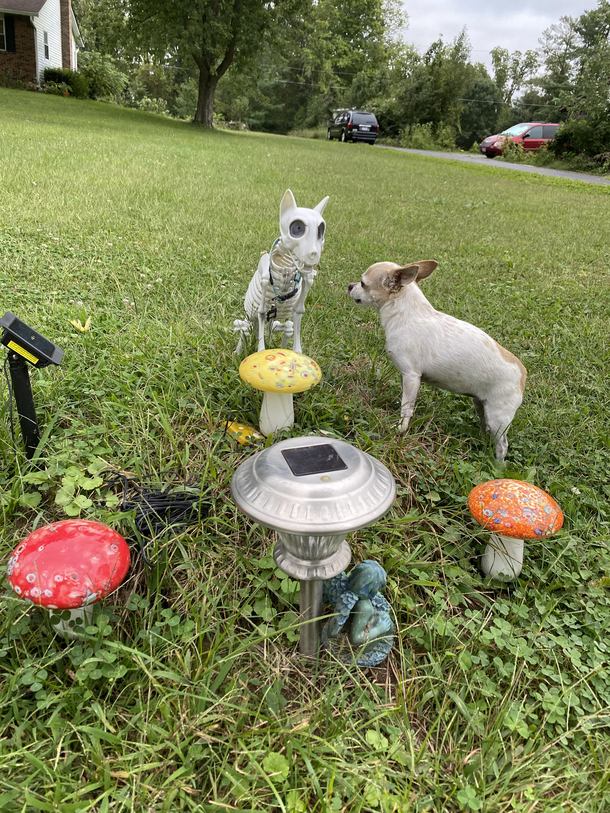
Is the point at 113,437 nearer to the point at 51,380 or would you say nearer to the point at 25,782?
the point at 51,380

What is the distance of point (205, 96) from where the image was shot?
75.7 ft

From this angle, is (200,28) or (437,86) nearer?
(200,28)

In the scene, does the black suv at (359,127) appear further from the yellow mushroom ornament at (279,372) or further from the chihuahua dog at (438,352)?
the yellow mushroom ornament at (279,372)

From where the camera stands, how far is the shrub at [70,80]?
24.3 metres

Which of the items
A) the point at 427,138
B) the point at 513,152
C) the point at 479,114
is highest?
the point at 479,114

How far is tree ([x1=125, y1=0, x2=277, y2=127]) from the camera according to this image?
19.4 m

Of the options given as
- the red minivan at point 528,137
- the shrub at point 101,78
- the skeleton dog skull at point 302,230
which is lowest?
the skeleton dog skull at point 302,230

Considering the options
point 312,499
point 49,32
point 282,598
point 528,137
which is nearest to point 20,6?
point 49,32

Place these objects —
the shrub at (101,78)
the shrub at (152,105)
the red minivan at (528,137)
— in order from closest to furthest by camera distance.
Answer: the red minivan at (528,137) < the shrub at (101,78) < the shrub at (152,105)

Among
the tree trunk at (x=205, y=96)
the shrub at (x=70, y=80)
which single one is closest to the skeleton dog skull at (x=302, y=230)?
the tree trunk at (x=205, y=96)

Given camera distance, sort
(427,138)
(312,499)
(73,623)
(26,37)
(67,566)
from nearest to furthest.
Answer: (312,499)
(67,566)
(73,623)
(26,37)
(427,138)

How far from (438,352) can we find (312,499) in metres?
1.57

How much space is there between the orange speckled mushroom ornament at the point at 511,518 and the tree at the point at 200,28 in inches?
902

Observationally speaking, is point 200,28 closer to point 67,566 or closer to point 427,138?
point 427,138
